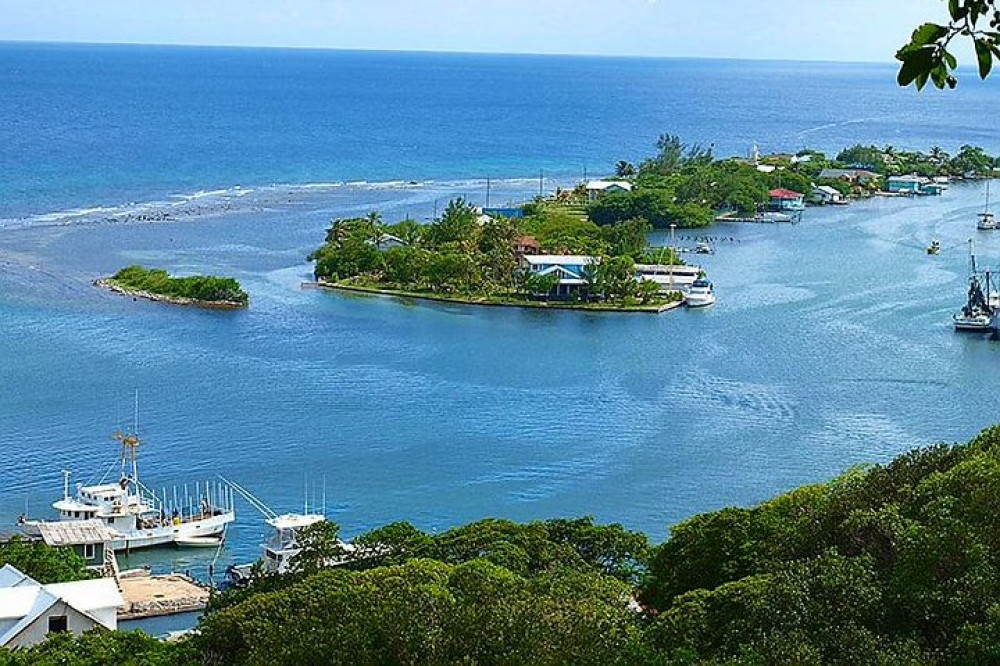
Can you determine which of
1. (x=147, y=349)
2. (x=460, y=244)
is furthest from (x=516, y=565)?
(x=460, y=244)

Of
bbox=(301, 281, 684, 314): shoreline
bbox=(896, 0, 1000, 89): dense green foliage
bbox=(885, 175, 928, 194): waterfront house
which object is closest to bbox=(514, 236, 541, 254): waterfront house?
bbox=(301, 281, 684, 314): shoreline

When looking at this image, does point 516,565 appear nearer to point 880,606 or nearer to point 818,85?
point 880,606

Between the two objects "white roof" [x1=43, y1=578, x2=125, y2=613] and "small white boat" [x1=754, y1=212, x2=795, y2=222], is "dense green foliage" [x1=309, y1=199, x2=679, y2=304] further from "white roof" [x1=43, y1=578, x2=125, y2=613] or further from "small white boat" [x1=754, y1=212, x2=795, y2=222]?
"white roof" [x1=43, y1=578, x2=125, y2=613]

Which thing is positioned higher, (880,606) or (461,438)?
(880,606)

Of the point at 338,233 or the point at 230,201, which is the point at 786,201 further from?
the point at 230,201

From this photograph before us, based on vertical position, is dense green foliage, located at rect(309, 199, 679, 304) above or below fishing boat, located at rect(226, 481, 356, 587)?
above

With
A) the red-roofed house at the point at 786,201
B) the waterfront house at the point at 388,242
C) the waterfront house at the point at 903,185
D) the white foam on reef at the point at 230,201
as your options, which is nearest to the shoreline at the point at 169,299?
the waterfront house at the point at 388,242

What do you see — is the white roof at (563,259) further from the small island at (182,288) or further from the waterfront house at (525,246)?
the small island at (182,288)
